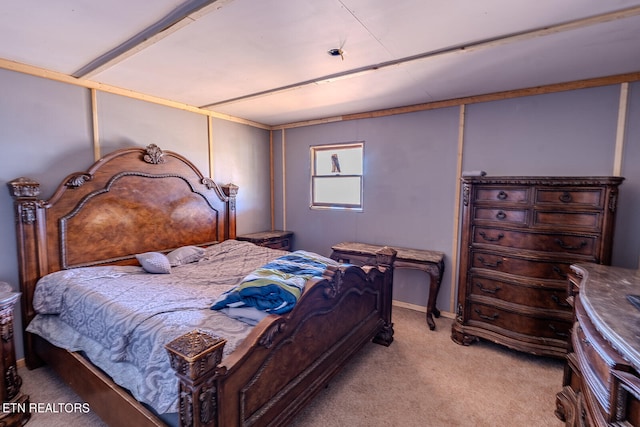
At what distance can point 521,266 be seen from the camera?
2504mm

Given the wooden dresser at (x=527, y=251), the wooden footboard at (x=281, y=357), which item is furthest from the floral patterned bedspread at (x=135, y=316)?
the wooden dresser at (x=527, y=251)

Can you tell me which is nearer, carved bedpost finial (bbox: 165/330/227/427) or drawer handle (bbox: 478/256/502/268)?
carved bedpost finial (bbox: 165/330/227/427)

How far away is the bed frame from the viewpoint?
3.97 feet

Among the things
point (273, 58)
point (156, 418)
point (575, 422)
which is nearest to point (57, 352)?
point (156, 418)

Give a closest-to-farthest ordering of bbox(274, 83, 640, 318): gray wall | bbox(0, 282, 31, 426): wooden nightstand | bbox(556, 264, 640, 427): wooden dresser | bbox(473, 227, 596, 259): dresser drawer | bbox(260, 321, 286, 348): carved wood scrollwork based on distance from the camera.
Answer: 1. bbox(556, 264, 640, 427): wooden dresser
2. bbox(260, 321, 286, 348): carved wood scrollwork
3. bbox(0, 282, 31, 426): wooden nightstand
4. bbox(473, 227, 596, 259): dresser drawer
5. bbox(274, 83, 640, 318): gray wall

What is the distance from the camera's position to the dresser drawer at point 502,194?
8.12 ft

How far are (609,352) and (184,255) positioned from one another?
3.12m

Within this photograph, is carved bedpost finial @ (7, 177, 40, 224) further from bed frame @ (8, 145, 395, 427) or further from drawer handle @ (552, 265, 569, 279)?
drawer handle @ (552, 265, 569, 279)

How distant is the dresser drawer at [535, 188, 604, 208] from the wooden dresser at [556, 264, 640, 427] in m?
0.76

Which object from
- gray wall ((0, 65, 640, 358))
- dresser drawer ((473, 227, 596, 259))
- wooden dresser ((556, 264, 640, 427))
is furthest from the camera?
gray wall ((0, 65, 640, 358))

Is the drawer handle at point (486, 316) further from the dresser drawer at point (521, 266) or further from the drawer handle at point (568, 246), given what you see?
the drawer handle at point (568, 246)

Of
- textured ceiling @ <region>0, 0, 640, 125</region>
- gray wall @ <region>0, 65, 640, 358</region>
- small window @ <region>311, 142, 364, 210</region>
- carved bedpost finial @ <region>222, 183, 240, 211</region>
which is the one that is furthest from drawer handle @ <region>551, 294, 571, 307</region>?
carved bedpost finial @ <region>222, 183, 240, 211</region>

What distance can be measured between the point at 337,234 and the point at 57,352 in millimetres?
3056

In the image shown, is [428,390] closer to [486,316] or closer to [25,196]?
[486,316]
